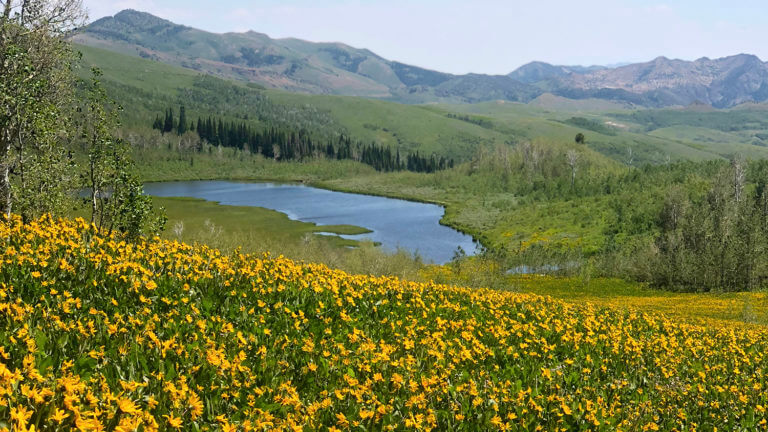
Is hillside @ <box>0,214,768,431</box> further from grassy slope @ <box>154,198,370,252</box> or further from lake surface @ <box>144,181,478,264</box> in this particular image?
grassy slope @ <box>154,198,370,252</box>

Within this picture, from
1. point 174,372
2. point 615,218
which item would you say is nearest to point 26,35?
point 174,372

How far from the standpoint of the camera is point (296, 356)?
347 inches

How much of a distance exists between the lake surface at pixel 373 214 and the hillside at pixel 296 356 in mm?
78684

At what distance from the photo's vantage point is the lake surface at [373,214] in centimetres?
10706

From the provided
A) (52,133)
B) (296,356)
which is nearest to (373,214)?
(52,133)

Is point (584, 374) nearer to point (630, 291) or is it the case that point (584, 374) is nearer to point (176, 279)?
point (176, 279)

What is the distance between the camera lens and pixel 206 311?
33.8 ft

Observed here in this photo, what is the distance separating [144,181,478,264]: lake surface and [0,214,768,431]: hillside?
7868 centimetres

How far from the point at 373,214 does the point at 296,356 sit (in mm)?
136103

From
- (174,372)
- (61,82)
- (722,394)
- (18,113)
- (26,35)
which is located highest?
(26,35)

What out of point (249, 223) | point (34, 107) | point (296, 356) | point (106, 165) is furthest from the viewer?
point (249, 223)

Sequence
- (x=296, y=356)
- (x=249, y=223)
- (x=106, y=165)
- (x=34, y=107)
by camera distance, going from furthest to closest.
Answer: (x=249, y=223) → (x=106, y=165) → (x=34, y=107) → (x=296, y=356)

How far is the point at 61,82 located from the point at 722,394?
23.9m

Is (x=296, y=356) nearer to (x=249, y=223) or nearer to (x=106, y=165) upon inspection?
(x=106, y=165)
